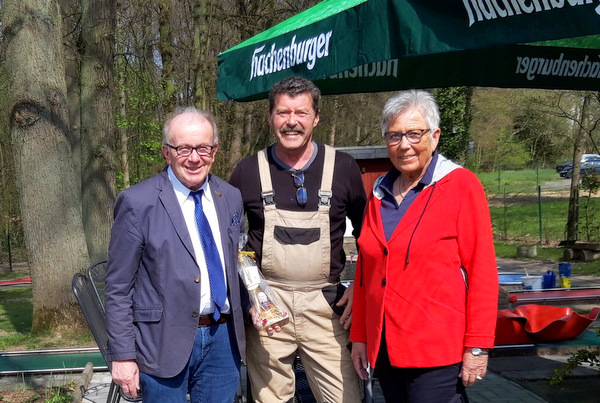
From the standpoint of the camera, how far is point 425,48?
2900 millimetres

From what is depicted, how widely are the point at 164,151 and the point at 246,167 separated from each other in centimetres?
56

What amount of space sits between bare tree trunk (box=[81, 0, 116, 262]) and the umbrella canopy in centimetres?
606

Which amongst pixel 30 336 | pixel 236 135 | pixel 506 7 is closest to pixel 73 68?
pixel 236 135

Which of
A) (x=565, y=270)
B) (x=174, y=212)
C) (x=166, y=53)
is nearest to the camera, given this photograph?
(x=174, y=212)

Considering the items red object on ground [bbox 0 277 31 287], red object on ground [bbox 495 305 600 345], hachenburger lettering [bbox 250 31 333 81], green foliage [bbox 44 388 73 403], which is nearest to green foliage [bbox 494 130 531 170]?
red object on ground [bbox 0 277 31 287]

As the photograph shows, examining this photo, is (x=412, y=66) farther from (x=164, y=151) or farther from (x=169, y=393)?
(x=169, y=393)

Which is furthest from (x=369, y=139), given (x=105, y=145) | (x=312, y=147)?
(x=312, y=147)

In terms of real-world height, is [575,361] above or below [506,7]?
below

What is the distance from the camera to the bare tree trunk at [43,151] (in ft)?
22.8

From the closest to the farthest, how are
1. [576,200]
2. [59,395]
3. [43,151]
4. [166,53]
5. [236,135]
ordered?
[59,395] → [43,151] → [166,53] → [576,200] → [236,135]

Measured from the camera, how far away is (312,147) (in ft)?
10.8

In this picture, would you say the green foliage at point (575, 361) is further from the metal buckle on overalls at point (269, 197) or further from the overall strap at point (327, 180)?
the metal buckle on overalls at point (269, 197)

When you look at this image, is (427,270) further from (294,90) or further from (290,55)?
(290,55)

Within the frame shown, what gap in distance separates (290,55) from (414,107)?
4.36 ft
